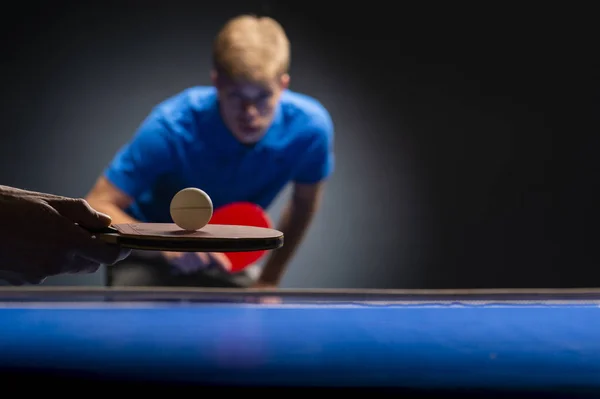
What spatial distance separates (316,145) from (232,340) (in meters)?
1.47

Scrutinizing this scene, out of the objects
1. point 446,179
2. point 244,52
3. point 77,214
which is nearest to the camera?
point 77,214

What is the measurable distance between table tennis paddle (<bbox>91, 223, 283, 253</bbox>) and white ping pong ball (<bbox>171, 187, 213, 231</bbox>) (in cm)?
3

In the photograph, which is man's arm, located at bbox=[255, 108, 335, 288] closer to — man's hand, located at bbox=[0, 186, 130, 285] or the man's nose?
the man's nose

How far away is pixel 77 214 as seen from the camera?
0.82 metres

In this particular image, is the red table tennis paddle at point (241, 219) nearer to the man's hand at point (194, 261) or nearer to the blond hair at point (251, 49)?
the man's hand at point (194, 261)

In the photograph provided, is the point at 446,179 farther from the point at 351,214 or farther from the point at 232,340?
the point at 232,340

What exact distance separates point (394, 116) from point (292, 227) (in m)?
0.60

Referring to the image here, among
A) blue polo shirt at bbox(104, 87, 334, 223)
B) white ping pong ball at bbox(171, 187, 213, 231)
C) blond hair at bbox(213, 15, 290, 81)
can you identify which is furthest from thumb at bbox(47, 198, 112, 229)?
blond hair at bbox(213, 15, 290, 81)

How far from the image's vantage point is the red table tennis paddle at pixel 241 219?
2.08 metres

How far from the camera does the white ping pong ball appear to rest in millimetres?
896

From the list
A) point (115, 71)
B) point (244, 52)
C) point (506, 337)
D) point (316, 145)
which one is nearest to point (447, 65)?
point (316, 145)

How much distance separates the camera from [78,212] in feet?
2.70

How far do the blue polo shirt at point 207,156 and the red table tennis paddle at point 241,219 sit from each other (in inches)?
3.9

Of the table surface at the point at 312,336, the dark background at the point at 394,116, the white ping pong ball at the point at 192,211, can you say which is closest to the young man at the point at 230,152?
the dark background at the point at 394,116
